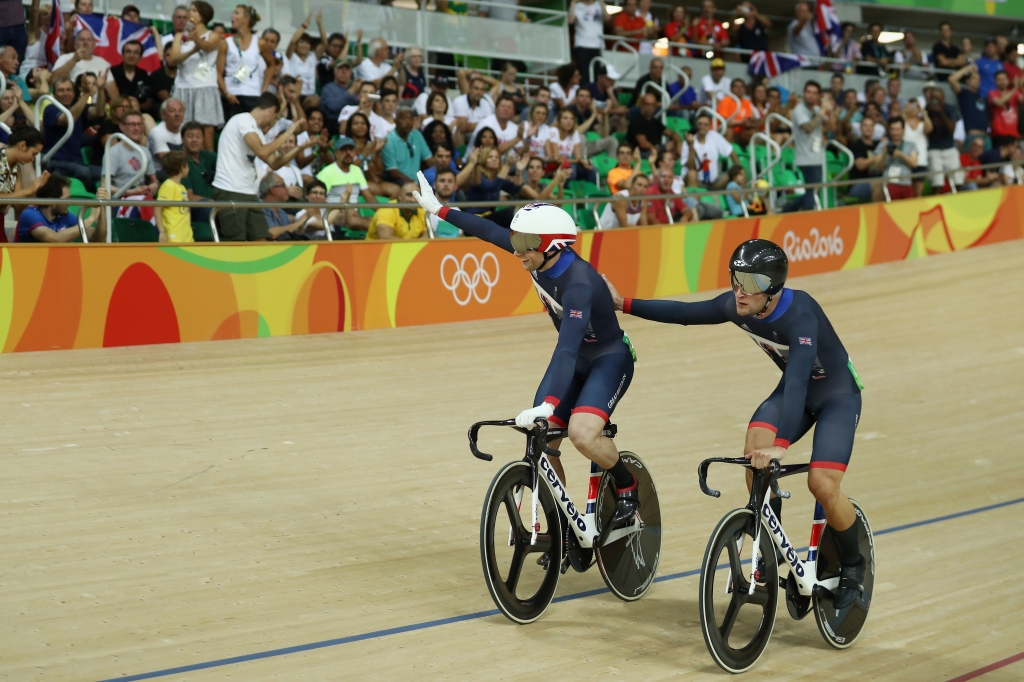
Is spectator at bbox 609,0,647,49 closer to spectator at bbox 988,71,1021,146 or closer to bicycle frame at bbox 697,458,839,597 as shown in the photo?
spectator at bbox 988,71,1021,146

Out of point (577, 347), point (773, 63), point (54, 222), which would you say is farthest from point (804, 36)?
point (577, 347)

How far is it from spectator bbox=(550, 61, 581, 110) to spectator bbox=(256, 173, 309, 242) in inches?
190

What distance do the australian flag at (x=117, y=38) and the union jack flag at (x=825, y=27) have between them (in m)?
10.9

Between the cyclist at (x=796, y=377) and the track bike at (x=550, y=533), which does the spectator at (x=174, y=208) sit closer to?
the track bike at (x=550, y=533)

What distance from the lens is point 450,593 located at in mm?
4383

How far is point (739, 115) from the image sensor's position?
45.4ft

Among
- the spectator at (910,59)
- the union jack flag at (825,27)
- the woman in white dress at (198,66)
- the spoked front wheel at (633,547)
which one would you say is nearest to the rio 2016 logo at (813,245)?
the union jack flag at (825,27)

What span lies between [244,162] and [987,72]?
12.7 metres

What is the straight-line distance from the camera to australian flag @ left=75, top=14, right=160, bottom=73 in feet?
29.6

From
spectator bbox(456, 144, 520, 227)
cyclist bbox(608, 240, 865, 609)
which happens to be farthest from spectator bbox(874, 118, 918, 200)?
cyclist bbox(608, 240, 865, 609)

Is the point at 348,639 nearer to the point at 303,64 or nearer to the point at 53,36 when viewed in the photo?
the point at 53,36

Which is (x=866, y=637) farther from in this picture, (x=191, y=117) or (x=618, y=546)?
(x=191, y=117)

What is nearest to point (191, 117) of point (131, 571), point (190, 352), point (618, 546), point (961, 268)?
point (190, 352)

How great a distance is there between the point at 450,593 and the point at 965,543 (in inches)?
98.9
